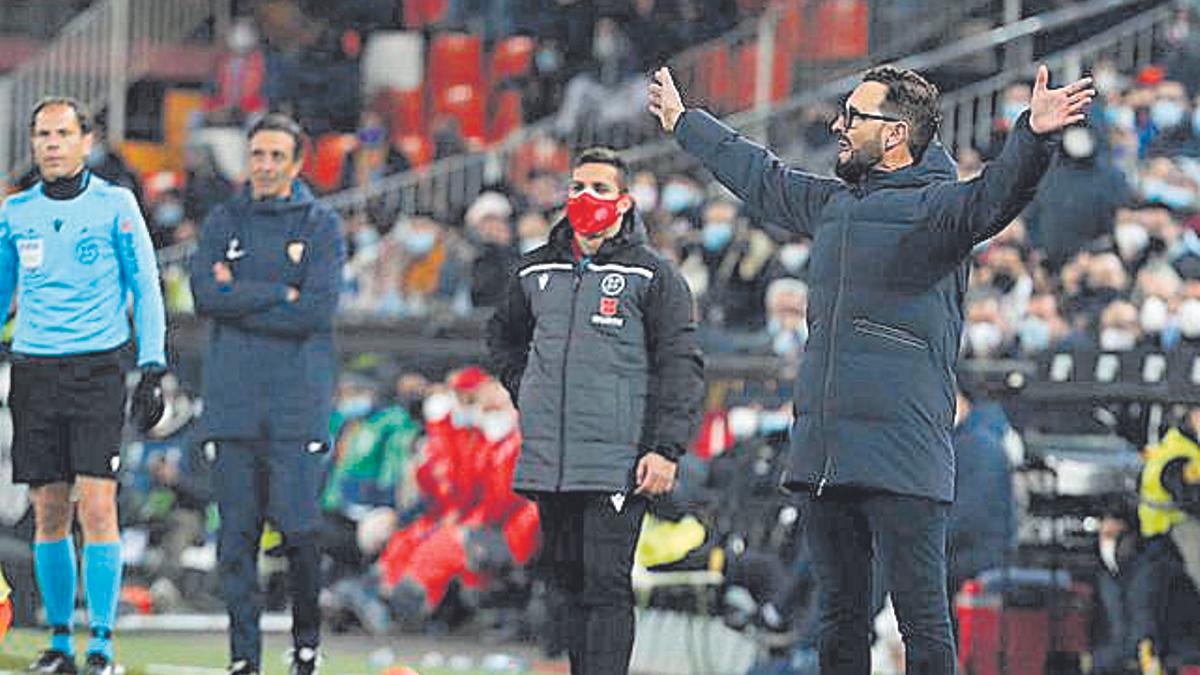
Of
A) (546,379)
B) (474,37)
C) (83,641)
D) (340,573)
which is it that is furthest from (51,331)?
(474,37)

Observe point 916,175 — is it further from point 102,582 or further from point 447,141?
point 447,141

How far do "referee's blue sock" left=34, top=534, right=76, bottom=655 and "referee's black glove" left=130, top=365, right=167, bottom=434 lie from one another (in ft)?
2.32

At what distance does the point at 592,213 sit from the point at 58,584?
9.65 ft

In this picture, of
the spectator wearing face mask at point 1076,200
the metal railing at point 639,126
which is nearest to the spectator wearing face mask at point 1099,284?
the spectator wearing face mask at point 1076,200

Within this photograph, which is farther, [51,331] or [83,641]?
[83,641]

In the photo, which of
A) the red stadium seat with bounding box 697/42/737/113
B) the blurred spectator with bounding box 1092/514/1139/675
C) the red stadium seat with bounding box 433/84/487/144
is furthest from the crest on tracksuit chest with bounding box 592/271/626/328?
the red stadium seat with bounding box 433/84/487/144

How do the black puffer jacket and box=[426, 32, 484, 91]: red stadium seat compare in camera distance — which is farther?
box=[426, 32, 484, 91]: red stadium seat

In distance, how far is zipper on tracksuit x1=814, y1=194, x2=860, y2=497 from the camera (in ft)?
31.0

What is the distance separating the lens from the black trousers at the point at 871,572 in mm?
9383

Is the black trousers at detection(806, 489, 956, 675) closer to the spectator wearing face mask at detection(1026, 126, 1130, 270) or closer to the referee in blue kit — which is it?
the referee in blue kit

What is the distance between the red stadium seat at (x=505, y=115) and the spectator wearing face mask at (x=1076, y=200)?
776 centimetres

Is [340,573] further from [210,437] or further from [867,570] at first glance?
[867,570]

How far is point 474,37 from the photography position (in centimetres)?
2698

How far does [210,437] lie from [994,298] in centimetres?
630
